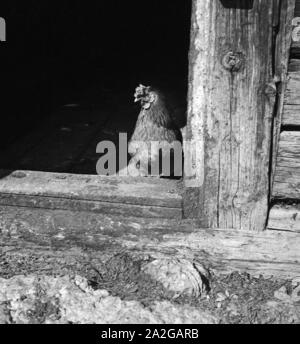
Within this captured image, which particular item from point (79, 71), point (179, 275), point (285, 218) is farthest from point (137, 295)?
point (79, 71)

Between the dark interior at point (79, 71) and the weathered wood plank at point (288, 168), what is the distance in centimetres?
158

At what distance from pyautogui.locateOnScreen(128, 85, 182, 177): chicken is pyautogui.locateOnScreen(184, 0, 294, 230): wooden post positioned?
65 cm

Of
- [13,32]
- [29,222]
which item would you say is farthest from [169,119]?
[13,32]

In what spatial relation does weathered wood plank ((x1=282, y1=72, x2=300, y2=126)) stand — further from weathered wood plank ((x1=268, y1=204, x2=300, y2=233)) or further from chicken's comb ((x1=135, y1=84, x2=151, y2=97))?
chicken's comb ((x1=135, y1=84, x2=151, y2=97))

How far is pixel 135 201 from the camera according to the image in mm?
2838

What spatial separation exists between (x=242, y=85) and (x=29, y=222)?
4.61 feet

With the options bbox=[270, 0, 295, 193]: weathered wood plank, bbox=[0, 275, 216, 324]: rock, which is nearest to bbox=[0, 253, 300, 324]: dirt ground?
bbox=[0, 275, 216, 324]: rock

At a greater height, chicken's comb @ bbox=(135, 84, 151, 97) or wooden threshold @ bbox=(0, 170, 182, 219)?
chicken's comb @ bbox=(135, 84, 151, 97)

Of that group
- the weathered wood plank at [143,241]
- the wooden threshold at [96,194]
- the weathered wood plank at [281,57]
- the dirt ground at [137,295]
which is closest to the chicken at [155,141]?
the wooden threshold at [96,194]

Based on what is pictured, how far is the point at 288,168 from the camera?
269 centimetres

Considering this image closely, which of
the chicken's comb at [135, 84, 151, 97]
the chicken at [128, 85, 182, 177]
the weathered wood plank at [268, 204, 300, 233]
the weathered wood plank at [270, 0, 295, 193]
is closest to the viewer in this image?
the weathered wood plank at [270, 0, 295, 193]

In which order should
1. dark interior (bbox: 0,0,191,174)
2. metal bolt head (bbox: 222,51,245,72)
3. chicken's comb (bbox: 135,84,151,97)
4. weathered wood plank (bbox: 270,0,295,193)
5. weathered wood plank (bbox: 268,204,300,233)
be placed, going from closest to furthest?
weathered wood plank (bbox: 270,0,295,193)
metal bolt head (bbox: 222,51,245,72)
weathered wood plank (bbox: 268,204,300,233)
chicken's comb (bbox: 135,84,151,97)
dark interior (bbox: 0,0,191,174)

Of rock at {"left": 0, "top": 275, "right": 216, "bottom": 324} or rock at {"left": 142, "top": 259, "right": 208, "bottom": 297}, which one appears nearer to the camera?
rock at {"left": 0, "top": 275, "right": 216, "bottom": 324}

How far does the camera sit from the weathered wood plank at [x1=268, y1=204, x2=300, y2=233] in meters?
2.77
